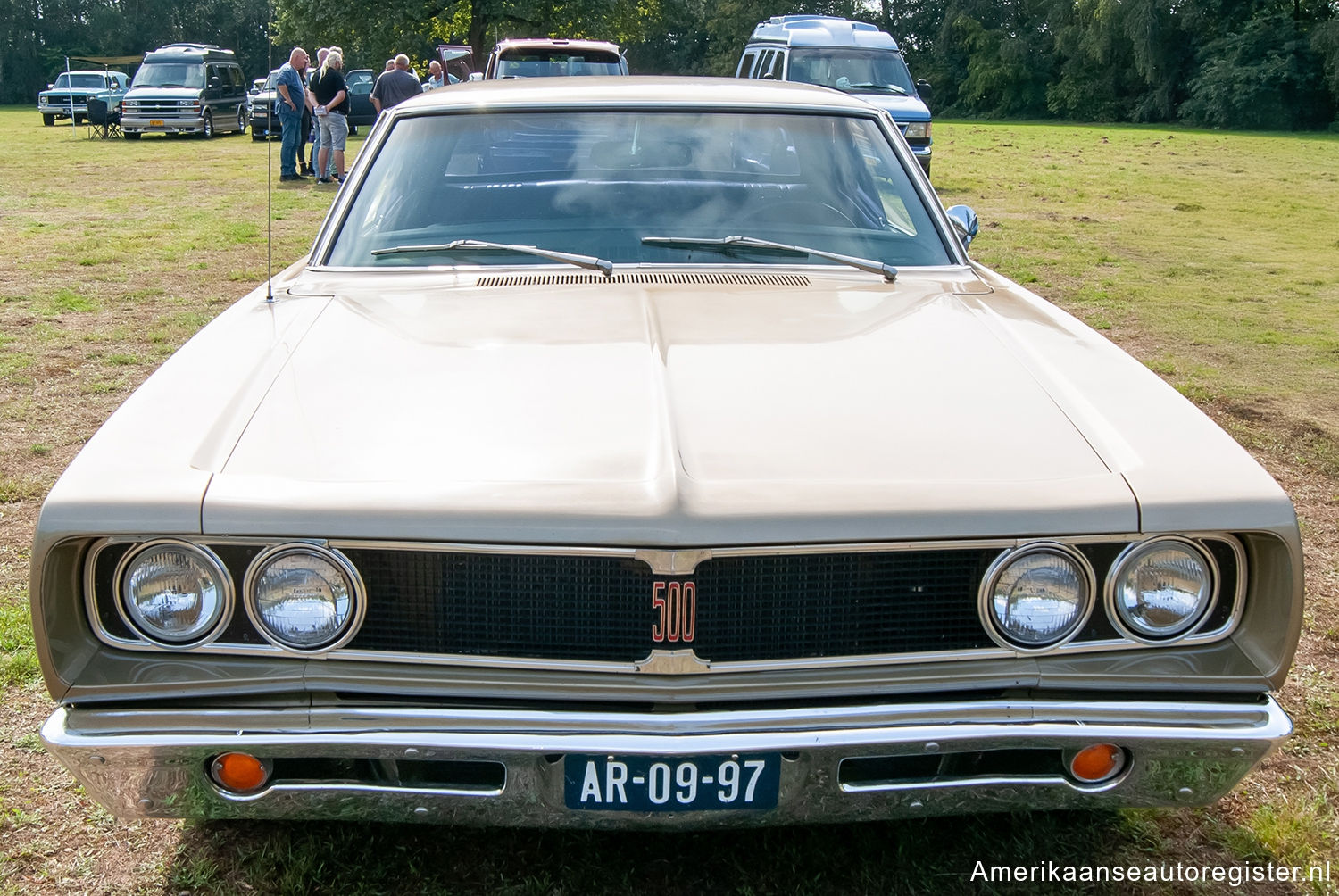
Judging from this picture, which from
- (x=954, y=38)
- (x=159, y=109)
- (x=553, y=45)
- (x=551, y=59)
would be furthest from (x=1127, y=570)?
→ (x=954, y=38)

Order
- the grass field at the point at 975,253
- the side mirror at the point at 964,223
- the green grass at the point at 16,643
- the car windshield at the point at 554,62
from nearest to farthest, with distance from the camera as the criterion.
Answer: the grass field at the point at 975,253 → the green grass at the point at 16,643 → the side mirror at the point at 964,223 → the car windshield at the point at 554,62

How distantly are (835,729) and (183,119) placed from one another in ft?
84.2

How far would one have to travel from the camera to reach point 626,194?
321 centimetres

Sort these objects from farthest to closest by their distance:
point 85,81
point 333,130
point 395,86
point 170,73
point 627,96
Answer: point 85,81, point 170,73, point 395,86, point 333,130, point 627,96

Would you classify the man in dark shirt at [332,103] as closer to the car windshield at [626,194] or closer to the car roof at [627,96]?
the car roof at [627,96]

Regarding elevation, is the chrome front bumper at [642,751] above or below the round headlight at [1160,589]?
below

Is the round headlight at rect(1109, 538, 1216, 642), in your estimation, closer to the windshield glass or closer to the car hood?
the car hood

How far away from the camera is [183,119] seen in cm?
2425

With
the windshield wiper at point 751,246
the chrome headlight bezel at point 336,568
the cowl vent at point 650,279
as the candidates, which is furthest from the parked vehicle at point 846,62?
the chrome headlight bezel at point 336,568

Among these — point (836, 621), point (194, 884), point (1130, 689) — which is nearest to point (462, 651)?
point (836, 621)

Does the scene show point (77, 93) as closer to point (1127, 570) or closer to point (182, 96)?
point (182, 96)

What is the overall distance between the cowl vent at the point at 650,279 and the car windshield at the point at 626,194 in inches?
4.0

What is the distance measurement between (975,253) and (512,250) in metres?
7.65

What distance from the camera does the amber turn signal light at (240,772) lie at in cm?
196
